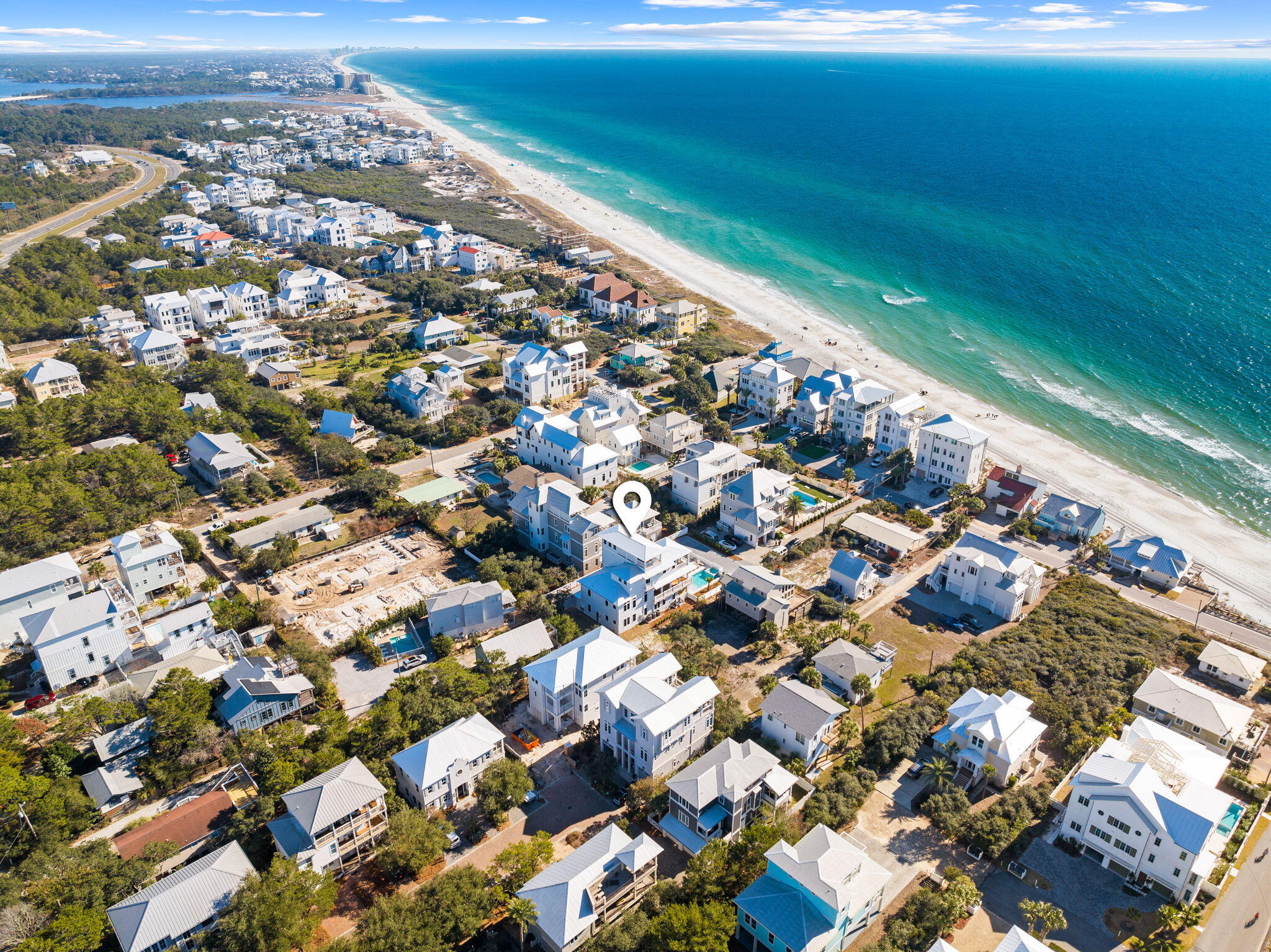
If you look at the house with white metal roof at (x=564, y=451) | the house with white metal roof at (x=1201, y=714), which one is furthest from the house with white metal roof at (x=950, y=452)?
the house with white metal roof at (x=564, y=451)

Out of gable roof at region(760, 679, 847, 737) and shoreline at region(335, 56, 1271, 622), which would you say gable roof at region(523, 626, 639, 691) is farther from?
shoreline at region(335, 56, 1271, 622)

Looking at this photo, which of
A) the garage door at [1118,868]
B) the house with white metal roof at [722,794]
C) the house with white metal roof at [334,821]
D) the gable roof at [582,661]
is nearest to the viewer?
the house with white metal roof at [334,821]

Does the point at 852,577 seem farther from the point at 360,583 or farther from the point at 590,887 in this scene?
the point at 360,583

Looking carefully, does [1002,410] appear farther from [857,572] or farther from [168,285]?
[168,285]

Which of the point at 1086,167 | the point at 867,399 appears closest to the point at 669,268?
the point at 867,399

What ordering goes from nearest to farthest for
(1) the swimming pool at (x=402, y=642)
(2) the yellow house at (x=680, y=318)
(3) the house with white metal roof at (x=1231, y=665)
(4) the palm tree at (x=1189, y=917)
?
(4) the palm tree at (x=1189, y=917), (3) the house with white metal roof at (x=1231, y=665), (1) the swimming pool at (x=402, y=642), (2) the yellow house at (x=680, y=318)

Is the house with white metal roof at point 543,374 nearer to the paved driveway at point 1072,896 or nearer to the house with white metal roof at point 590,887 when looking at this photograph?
the house with white metal roof at point 590,887

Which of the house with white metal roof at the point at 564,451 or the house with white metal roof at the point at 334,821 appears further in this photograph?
the house with white metal roof at the point at 564,451
